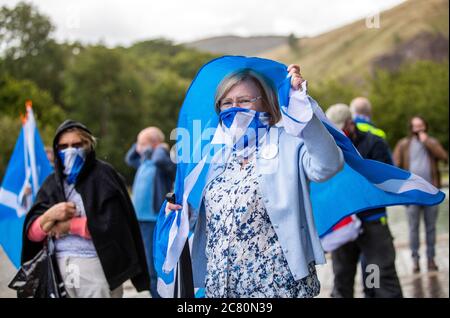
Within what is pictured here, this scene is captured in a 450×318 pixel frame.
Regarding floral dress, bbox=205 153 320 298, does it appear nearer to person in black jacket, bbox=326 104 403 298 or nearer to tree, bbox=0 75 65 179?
person in black jacket, bbox=326 104 403 298

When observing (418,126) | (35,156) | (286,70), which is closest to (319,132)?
(286,70)

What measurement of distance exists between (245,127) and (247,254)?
1.88 ft

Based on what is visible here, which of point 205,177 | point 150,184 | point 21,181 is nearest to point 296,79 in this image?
point 205,177

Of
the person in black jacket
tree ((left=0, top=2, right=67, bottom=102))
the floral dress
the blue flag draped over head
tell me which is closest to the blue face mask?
the blue flag draped over head

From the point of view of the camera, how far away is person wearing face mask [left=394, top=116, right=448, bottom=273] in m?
10.9

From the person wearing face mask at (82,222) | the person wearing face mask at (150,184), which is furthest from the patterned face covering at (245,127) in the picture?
the person wearing face mask at (150,184)

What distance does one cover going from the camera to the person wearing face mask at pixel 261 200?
139 inches

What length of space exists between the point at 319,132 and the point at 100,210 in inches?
112

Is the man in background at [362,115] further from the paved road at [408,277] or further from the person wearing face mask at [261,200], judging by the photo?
the person wearing face mask at [261,200]

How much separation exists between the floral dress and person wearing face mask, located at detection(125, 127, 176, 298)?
5184 millimetres

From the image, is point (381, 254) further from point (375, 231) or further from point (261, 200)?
point (261, 200)

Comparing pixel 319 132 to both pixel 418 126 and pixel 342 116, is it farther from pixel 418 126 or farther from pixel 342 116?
pixel 418 126
